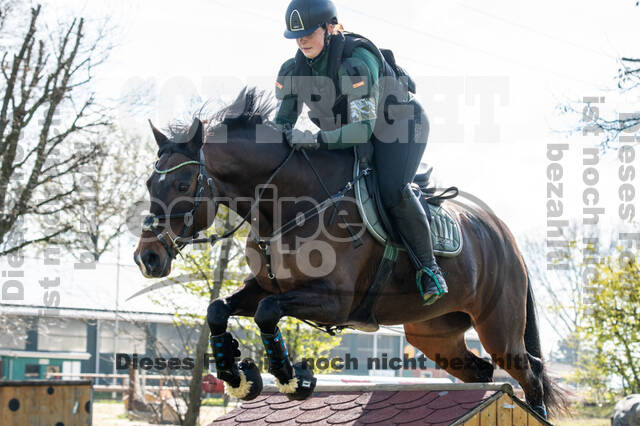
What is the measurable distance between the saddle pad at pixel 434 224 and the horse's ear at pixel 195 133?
987 millimetres

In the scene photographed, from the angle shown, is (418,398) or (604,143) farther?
(604,143)

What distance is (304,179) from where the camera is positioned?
416 centimetres

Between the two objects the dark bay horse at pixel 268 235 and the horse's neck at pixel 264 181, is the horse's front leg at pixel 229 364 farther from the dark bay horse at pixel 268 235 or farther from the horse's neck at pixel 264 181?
the horse's neck at pixel 264 181

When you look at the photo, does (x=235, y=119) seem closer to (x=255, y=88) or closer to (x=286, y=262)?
(x=255, y=88)

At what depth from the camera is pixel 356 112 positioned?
4.12 m

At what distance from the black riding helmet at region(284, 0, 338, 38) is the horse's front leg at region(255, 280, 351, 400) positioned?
5.06ft

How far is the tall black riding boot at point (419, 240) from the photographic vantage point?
14.0ft

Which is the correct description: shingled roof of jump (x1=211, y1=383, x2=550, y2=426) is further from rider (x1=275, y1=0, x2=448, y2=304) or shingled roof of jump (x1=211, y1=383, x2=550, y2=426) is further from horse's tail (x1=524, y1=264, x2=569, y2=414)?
horse's tail (x1=524, y1=264, x2=569, y2=414)

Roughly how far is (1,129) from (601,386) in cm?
1338

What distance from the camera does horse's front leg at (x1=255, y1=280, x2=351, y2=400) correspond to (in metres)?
3.70

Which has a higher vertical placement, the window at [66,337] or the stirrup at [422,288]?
the stirrup at [422,288]

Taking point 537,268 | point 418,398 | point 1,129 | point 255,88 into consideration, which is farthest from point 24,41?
point 537,268

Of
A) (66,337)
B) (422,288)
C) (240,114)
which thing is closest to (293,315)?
(422,288)

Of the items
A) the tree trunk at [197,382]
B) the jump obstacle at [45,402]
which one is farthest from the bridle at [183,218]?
the tree trunk at [197,382]
